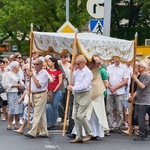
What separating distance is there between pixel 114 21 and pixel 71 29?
32.1 meters

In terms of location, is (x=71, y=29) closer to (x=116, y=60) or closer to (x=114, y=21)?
(x=116, y=60)

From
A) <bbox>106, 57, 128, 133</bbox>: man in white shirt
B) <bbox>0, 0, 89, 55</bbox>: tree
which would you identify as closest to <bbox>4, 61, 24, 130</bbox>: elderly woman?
<bbox>106, 57, 128, 133</bbox>: man in white shirt

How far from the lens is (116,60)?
14.7m

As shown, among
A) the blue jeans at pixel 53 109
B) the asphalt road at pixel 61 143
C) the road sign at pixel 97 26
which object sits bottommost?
the asphalt road at pixel 61 143

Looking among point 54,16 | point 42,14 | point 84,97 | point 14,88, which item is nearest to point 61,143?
point 84,97

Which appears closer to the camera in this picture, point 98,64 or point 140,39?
point 98,64

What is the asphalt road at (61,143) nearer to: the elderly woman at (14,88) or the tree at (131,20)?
the elderly woman at (14,88)

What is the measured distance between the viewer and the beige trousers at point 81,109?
12.5 m

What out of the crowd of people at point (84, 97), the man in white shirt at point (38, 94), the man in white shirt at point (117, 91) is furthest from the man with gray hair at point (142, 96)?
the man in white shirt at point (38, 94)

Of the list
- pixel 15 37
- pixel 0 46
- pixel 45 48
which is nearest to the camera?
pixel 45 48

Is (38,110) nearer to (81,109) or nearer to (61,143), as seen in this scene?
(61,143)

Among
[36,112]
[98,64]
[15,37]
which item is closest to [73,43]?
[98,64]

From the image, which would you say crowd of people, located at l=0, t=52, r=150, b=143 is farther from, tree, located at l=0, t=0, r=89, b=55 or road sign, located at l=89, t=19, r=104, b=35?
tree, located at l=0, t=0, r=89, b=55

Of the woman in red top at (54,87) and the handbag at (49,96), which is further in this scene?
the woman in red top at (54,87)
